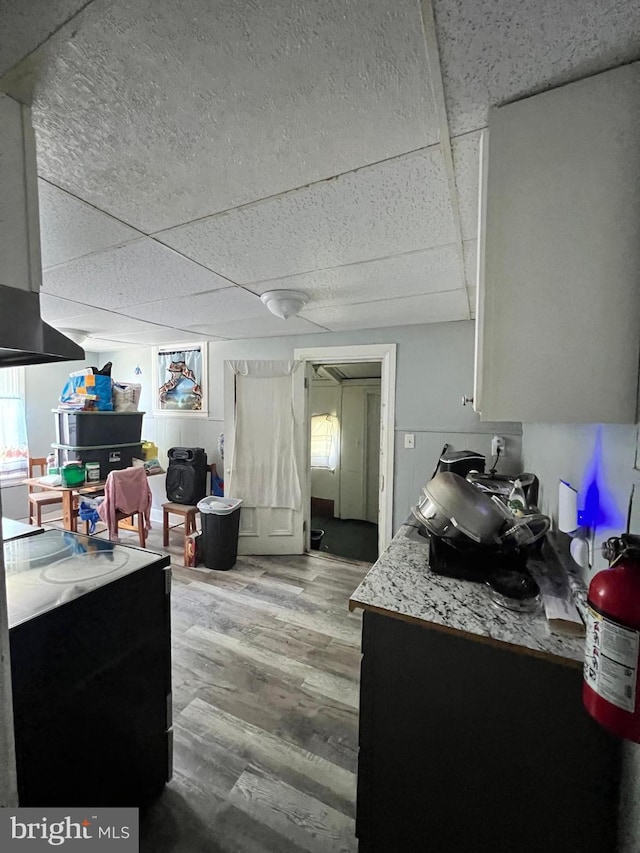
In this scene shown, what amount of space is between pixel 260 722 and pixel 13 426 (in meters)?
4.25

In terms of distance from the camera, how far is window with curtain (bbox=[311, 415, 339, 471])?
511 cm

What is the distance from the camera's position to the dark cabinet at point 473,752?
2.73 ft

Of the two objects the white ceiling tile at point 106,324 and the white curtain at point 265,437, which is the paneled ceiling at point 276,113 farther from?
the white curtain at point 265,437

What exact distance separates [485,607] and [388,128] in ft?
4.48

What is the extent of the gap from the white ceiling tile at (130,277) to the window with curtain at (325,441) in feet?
10.7

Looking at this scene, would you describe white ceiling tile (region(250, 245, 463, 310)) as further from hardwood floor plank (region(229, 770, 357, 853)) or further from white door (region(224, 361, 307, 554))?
hardwood floor plank (region(229, 770, 357, 853))

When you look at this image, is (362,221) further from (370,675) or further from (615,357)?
(370,675)

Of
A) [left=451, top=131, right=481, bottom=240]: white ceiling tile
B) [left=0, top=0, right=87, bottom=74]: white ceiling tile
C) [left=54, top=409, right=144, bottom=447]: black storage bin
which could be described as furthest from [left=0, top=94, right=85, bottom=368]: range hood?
[left=54, top=409, right=144, bottom=447]: black storage bin

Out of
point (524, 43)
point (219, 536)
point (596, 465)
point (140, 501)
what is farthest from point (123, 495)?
point (524, 43)

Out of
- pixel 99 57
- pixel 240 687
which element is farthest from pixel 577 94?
pixel 240 687

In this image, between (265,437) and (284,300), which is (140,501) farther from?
(284,300)

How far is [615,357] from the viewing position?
743 mm

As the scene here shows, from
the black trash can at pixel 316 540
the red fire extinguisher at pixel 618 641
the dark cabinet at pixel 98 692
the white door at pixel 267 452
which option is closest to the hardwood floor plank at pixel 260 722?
the dark cabinet at pixel 98 692

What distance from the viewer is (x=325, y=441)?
5.21 meters
